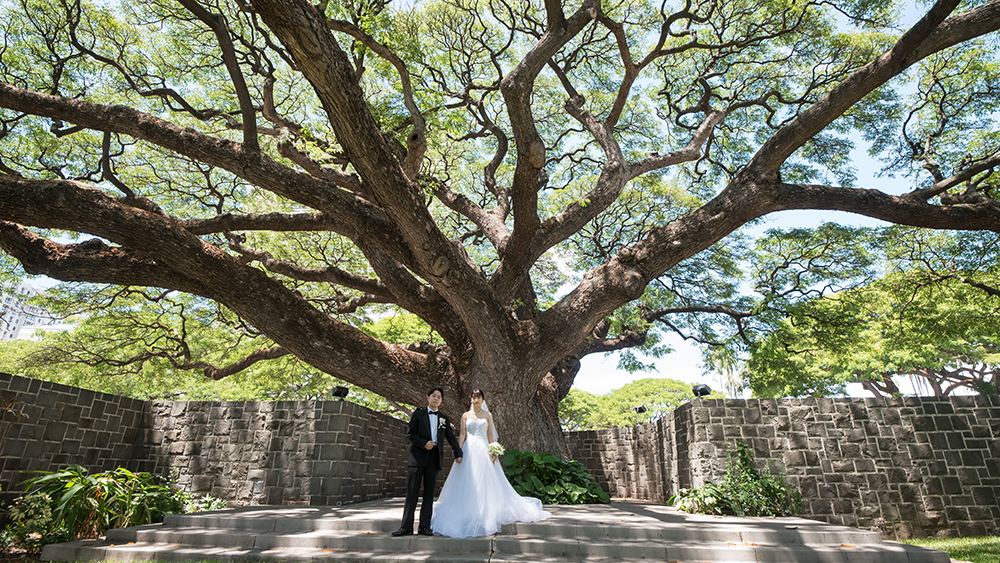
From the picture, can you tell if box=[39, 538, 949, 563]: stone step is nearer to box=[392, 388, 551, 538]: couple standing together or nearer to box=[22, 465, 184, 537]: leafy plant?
box=[392, 388, 551, 538]: couple standing together

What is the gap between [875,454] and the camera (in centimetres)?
679

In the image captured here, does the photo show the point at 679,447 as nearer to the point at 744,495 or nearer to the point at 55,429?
the point at 744,495

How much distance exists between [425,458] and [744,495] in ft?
13.9

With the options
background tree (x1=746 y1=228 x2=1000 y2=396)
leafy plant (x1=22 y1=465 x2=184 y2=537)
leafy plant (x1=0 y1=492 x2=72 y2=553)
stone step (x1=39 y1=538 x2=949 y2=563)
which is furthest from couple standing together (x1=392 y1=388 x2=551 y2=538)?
background tree (x1=746 y1=228 x2=1000 y2=396)

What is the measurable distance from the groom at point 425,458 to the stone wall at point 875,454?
3997mm

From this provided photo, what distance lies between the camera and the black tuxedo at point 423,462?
14.5ft

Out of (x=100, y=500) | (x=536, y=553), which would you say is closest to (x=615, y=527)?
(x=536, y=553)

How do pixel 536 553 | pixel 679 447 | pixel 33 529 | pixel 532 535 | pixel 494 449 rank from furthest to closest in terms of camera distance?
pixel 679 447 < pixel 494 449 < pixel 532 535 < pixel 33 529 < pixel 536 553

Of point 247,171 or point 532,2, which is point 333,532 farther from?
point 532,2

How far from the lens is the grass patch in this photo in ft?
15.5

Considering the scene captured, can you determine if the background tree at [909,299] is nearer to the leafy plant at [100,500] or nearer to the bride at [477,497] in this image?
the bride at [477,497]

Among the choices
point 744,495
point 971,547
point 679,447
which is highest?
point 679,447

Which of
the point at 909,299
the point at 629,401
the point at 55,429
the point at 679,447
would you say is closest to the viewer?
the point at 55,429

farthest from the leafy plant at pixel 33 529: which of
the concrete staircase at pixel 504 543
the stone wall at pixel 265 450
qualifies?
the stone wall at pixel 265 450
